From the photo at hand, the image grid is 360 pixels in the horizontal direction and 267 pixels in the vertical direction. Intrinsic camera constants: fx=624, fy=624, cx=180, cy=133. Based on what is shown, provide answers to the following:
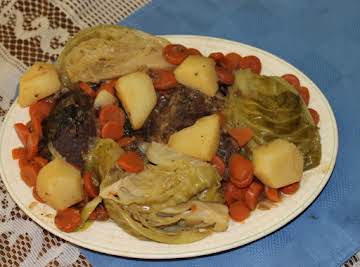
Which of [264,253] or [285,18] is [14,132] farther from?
Answer: [285,18]

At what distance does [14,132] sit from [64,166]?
0.39m

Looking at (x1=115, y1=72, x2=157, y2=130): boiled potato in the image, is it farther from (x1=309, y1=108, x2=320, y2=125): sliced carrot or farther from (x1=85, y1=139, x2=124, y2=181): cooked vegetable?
(x1=309, y1=108, x2=320, y2=125): sliced carrot

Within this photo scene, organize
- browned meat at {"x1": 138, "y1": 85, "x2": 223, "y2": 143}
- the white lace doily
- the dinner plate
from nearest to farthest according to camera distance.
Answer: the dinner plate → browned meat at {"x1": 138, "y1": 85, "x2": 223, "y2": 143} → the white lace doily

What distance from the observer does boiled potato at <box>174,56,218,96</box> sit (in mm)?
2418

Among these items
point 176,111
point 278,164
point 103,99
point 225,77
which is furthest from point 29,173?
point 278,164

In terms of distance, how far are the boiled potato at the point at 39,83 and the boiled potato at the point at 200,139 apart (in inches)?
22.8

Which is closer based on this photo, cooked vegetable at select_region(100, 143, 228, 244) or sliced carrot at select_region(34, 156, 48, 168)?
cooked vegetable at select_region(100, 143, 228, 244)

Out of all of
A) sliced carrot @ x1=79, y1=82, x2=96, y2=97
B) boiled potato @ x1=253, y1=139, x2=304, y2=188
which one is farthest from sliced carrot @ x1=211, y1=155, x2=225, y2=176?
sliced carrot @ x1=79, y1=82, x2=96, y2=97

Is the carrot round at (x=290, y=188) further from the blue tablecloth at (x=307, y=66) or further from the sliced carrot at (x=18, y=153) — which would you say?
the sliced carrot at (x=18, y=153)

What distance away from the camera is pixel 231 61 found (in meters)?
2.66

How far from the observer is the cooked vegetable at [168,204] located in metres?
2.18

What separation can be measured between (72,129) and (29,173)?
0.24 m

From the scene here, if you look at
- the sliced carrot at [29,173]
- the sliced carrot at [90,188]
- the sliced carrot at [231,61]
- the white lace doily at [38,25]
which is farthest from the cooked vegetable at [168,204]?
the white lace doily at [38,25]

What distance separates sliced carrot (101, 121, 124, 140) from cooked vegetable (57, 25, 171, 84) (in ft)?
0.89
